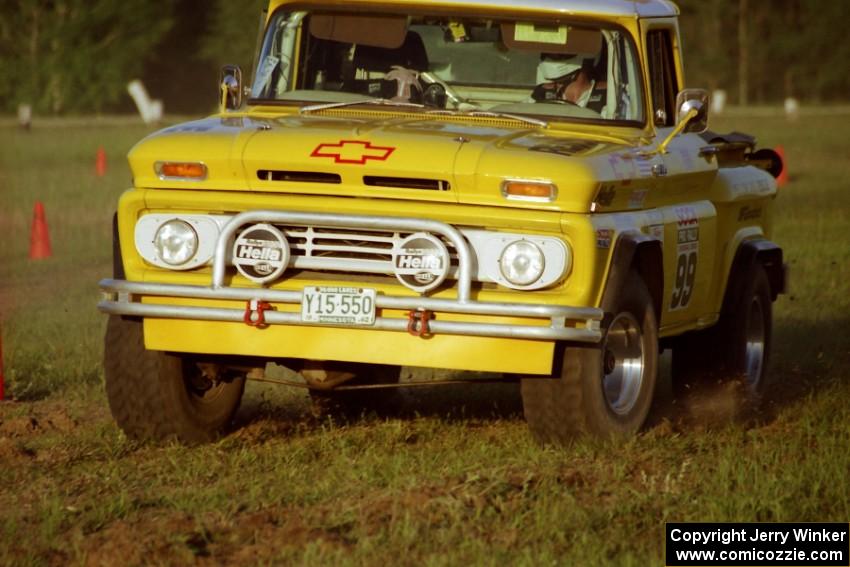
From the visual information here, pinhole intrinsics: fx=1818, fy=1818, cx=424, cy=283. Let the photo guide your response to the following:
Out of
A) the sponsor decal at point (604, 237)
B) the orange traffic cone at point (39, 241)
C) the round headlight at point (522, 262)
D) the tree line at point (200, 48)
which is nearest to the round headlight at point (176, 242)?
the round headlight at point (522, 262)

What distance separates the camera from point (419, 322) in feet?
23.0

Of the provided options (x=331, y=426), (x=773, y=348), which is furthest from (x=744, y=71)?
(x=331, y=426)

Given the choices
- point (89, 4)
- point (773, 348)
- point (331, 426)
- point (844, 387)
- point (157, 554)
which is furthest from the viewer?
point (89, 4)

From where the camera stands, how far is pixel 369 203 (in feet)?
23.5

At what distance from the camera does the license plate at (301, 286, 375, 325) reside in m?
7.04

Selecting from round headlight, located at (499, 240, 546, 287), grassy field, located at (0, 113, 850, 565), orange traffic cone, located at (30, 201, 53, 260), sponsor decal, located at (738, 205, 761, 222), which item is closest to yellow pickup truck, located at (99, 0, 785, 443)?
round headlight, located at (499, 240, 546, 287)

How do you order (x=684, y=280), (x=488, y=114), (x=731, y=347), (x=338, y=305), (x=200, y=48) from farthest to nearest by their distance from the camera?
(x=200, y=48) < (x=731, y=347) < (x=684, y=280) < (x=488, y=114) < (x=338, y=305)

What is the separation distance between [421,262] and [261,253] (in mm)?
652

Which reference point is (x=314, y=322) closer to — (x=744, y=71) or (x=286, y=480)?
(x=286, y=480)

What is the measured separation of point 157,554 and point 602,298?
88.8 inches

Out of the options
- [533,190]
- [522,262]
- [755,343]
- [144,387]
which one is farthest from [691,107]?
[144,387]

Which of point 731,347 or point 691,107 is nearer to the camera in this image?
point 691,107


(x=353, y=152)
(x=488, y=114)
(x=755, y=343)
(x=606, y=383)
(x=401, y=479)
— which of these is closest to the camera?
(x=401, y=479)

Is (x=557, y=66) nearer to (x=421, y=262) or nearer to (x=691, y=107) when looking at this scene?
(x=691, y=107)
